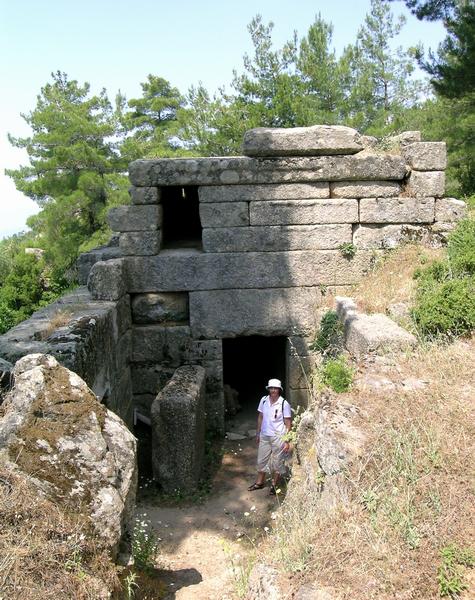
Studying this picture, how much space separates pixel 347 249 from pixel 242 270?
1429 millimetres

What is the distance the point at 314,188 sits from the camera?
25.1ft

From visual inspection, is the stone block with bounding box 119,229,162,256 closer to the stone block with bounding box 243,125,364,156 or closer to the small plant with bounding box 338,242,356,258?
the stone block with bounding box 243,125,364,156

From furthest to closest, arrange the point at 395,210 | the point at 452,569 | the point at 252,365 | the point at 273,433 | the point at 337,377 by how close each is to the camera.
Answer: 1. the point at 252,365
2. the point at 395,210
3. the point at 273,433
4. the point at 337,377
5. the point at 452,569

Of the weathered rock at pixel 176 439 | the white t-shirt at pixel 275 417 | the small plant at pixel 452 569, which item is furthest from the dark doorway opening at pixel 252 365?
the small plant at pixel 452 569

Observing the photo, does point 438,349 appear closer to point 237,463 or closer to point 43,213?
point 237,463

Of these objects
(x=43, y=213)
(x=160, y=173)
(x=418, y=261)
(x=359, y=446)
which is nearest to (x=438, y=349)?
(x=359, y=446)

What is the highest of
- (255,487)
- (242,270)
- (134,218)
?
(134,218)

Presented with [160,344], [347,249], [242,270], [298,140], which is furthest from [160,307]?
[298,140]

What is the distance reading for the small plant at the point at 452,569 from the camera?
261cm

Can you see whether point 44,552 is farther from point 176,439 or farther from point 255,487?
point 255,487

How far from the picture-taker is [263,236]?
7.71 metres

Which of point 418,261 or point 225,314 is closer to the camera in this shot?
point 418,261

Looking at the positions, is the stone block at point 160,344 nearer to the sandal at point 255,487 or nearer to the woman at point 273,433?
the woman at point 273,433

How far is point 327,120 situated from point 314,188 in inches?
435
